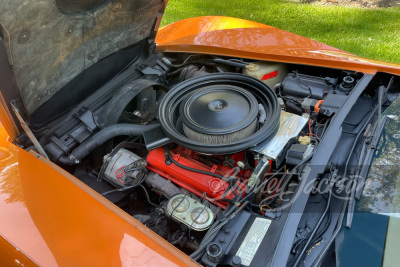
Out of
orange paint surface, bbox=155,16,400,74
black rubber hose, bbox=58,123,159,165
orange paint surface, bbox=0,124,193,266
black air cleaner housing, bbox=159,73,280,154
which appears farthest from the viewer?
orange paint surface, bbox=155,16,400,74

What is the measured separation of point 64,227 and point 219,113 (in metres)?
0.87

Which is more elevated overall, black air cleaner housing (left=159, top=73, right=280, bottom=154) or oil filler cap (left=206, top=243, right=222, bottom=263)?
black air cleaner housing (left=159, top=73, right=280, bottom=154)

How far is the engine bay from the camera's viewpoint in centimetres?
155

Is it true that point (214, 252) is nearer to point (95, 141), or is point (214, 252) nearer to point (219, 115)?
point (219, 115)

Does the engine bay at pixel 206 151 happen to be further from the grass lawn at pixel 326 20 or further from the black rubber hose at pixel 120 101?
the grass lawn at pixel 326 20

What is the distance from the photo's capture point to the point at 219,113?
1797 millimetres

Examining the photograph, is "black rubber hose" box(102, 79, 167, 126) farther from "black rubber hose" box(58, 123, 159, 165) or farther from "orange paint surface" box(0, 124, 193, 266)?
"orange paint surface" box(0, 124, 193, 266)

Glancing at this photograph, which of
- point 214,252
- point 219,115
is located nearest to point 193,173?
point 219,115

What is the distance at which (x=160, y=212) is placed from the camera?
168 cm

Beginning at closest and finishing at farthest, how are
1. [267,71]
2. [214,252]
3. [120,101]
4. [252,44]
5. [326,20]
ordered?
1. [214,252]
2. [120,101]
3. [267,71]
4. [252,44]
5. [326,20]

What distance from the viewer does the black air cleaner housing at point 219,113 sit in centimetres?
170

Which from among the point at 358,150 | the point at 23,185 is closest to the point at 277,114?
the point at 358,150

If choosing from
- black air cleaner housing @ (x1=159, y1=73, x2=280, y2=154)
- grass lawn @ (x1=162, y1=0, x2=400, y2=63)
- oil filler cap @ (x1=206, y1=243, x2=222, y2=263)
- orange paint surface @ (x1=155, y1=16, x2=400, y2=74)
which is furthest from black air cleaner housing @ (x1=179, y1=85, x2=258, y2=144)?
grass lawn @ (x1=162, y1=0, x2=400, y2=63)

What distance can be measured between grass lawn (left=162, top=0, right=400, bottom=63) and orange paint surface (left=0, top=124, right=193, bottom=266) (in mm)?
3809
